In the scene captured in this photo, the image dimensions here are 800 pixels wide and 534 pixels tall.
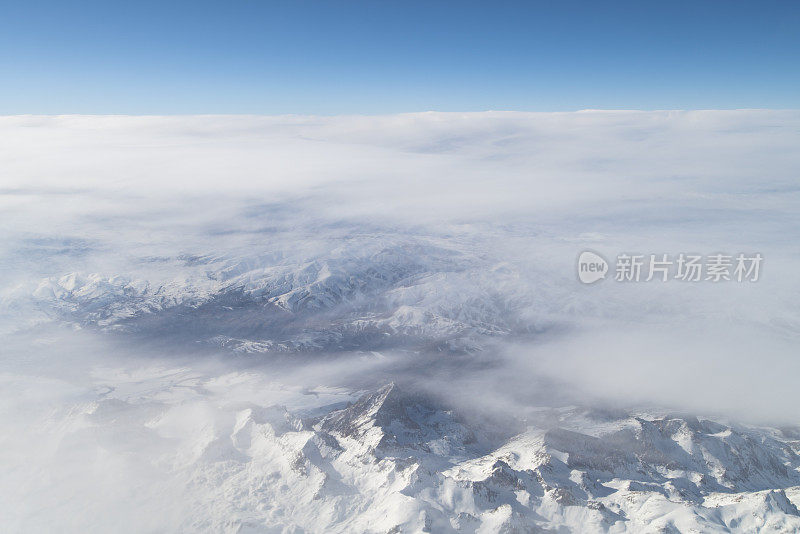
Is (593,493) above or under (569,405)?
above

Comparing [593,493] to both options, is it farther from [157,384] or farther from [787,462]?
[157,384]

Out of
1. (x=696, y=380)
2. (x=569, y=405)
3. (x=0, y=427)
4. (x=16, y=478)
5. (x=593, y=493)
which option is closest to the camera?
(x=593, y=493)

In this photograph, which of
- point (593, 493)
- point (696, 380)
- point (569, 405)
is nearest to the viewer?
point (593, 493)

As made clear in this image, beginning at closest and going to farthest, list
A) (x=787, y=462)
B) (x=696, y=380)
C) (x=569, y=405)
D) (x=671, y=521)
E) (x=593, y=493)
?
(x=671, y=521) < (x=593, y=493) < (x=787, y=462) < (x=569, y=405) < (x=696, y=380)

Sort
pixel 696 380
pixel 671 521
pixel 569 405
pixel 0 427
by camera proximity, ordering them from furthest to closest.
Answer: pixel 696 380, pixel 569 405, pixel 0 427, pixel 671 521

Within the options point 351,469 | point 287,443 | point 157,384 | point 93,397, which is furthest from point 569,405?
point 93,397

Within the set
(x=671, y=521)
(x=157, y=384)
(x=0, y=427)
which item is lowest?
(x=157, y=384)

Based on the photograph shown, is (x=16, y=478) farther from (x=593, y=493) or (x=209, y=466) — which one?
(x=593, y=493)

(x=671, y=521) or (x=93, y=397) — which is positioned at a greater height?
(x=671, y=521)

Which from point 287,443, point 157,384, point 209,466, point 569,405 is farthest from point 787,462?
point 157,384

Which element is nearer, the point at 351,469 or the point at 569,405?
the point at 351,469
